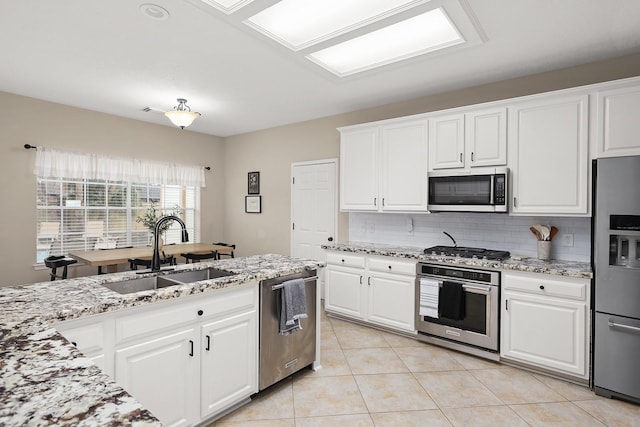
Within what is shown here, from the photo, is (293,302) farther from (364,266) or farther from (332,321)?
(332,321)

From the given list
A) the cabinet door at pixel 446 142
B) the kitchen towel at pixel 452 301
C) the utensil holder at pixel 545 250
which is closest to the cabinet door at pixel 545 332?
the kitchen towel at pixel 452 301

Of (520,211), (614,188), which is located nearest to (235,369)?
(520,211)

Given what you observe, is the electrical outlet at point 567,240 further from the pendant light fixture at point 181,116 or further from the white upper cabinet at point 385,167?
the pendant light fixture at point 181,116

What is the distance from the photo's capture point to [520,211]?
3.16m

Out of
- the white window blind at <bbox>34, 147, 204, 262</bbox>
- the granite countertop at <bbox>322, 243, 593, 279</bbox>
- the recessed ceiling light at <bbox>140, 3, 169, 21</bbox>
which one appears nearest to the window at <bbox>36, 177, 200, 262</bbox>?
the white window blind at <bbox>34, 147, 204, 262</bbox>

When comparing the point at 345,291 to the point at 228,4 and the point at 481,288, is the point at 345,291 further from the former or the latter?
the point at 228,4

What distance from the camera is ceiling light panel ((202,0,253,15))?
2227 mm

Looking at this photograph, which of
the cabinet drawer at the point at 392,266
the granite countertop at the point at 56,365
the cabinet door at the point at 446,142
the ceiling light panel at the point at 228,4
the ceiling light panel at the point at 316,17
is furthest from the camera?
the cabinet drawer at the point at 392,266

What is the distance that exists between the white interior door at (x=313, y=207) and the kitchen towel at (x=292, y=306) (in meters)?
2.24

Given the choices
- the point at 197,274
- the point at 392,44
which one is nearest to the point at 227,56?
the point at 392,44

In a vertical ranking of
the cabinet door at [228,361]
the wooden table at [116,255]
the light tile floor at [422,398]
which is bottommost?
the light tile floor at [422,398]

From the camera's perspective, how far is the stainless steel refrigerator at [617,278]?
2.46m

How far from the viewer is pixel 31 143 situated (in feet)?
13.9

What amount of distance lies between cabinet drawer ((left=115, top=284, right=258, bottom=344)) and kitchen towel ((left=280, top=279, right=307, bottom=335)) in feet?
0.76
